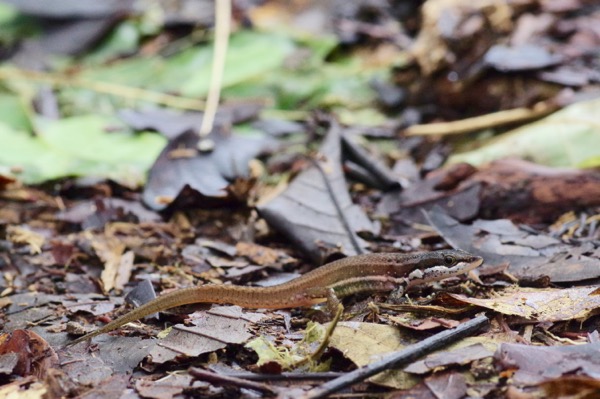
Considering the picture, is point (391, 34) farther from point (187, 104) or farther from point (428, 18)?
point (187, 104)

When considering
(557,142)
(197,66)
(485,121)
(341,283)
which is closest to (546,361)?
(341,283)

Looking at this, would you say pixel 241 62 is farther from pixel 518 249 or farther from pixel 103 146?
pixel 518 249

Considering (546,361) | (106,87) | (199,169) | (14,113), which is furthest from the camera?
(106,87)

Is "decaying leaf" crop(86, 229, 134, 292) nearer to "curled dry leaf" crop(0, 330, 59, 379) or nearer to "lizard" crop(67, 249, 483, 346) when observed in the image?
"lizard" crop(67, 249, 483, 346)

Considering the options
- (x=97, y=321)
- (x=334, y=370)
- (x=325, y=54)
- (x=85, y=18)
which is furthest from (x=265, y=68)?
(x=334, y=370)

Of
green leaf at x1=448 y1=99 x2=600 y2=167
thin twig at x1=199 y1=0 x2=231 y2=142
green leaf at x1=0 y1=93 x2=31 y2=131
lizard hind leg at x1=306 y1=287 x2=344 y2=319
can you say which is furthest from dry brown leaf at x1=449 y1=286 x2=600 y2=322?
green leaf at x1=0 y1=93 x2=31 y2=131
